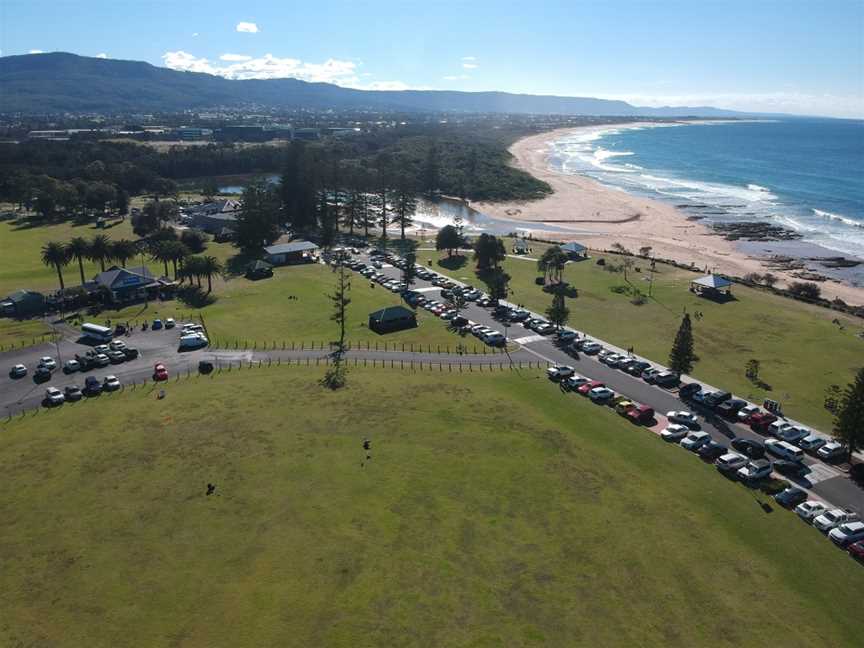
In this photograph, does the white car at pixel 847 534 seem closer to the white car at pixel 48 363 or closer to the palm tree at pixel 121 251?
the white car at pixel 48 363

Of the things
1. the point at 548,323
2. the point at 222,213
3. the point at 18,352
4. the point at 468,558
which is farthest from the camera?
the point at 222,213

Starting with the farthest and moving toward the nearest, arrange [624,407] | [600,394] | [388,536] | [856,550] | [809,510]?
[600,394]
[624,407]
[809,510]
[388,536]
[856,550]

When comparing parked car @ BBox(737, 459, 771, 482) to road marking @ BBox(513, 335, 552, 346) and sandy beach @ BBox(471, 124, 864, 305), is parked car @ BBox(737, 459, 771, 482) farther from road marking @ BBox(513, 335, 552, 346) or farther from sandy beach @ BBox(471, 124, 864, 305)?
sandy beach @ BBox(471, 124, 864, 305)

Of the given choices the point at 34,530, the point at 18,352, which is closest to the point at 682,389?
the point at 34,530

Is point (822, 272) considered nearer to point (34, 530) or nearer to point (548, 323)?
point (548, 323)

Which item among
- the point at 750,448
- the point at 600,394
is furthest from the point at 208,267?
the point at 750,448

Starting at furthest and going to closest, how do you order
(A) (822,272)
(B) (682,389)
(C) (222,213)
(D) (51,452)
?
(C) (222,213) < (A) (822,272) < (B) (682,389) < (D) (51,452)

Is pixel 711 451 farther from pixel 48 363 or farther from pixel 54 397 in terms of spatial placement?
pixel 48 363
